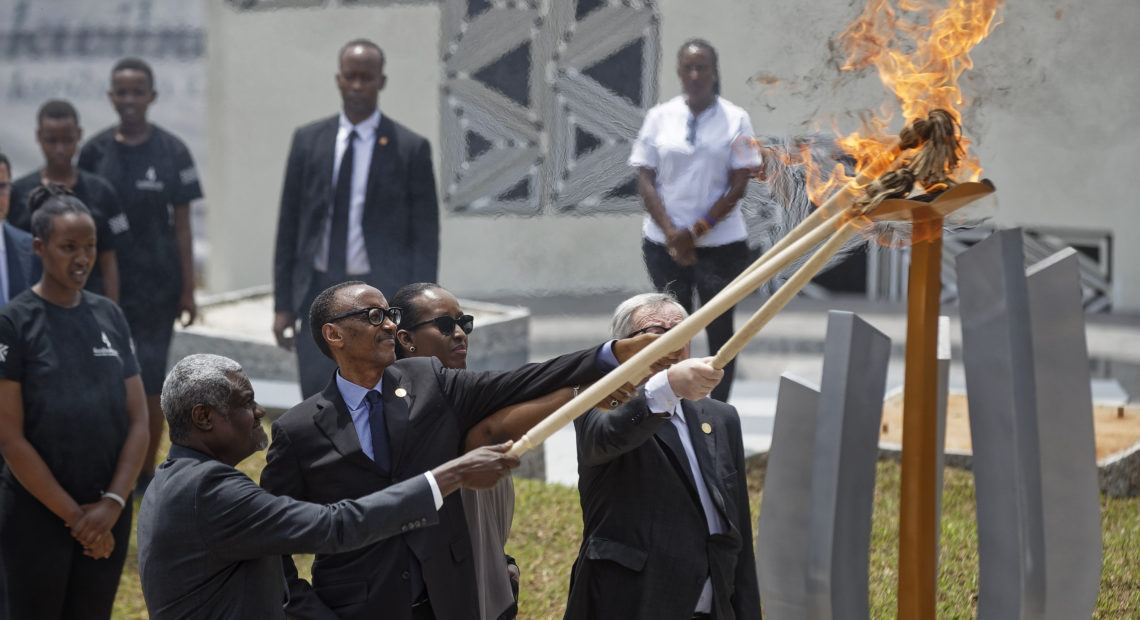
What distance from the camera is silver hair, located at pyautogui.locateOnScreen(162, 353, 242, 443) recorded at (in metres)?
3.16

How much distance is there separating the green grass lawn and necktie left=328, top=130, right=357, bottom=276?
1204mm

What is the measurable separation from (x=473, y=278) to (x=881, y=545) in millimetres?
5913

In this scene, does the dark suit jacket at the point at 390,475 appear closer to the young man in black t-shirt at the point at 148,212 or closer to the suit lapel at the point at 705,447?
the suit lapel at the point at 705,447

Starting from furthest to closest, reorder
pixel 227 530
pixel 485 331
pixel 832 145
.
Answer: pixel 485 331 < pixel 832 145 < pixel 227 530

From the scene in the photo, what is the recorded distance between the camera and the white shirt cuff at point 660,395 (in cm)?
325

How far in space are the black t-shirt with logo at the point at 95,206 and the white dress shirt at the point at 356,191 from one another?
961 mm

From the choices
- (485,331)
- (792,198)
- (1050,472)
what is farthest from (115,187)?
(1050,472)

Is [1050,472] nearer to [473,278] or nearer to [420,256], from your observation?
[420,256]

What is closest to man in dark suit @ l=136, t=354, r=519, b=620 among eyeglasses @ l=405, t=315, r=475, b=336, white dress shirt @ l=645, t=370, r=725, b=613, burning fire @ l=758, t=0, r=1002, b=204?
white dress shirt @ l=645, t=370, r=725, b=613

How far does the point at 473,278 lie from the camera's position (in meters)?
11.3

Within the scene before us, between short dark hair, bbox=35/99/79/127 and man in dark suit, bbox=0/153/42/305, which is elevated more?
short dark hair, bbox=35/99/79/127

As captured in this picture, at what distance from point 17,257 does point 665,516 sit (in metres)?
3.37

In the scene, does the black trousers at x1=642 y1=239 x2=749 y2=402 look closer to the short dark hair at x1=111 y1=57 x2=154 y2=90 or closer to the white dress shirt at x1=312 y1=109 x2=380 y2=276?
the white dress shirt at x1=312 y1=109 x2=380 y2=276

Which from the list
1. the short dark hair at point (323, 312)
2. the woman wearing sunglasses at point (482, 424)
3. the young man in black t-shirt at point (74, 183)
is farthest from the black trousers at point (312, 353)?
the short dark hair at point (323, 312)
